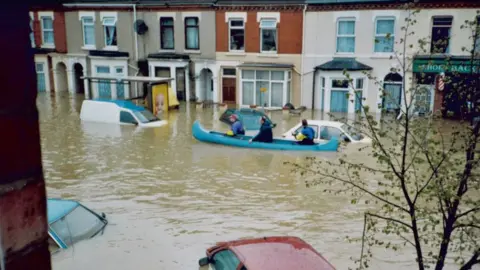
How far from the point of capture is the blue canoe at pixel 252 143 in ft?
58.4

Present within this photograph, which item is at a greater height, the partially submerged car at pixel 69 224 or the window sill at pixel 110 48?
the window sill at pixel 110 48

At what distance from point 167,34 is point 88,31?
5815 mm

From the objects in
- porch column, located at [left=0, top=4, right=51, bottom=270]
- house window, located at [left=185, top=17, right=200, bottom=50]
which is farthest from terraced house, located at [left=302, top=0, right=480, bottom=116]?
porch column, located at [left=0, top=4, right=51, bottom=270]

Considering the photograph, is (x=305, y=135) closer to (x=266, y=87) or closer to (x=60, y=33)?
(x=266, y=87)

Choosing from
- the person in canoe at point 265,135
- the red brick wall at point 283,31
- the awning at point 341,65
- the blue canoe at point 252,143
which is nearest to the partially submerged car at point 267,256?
the blue canoe at point 252,143

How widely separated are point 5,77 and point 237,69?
27965 millimetres

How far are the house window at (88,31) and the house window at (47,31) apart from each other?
2.56 meters

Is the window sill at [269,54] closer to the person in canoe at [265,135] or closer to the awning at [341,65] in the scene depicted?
the awning at [341,65]

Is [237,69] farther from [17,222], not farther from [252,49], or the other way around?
[17,222]

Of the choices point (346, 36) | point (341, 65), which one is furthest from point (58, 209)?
point (346, 36)

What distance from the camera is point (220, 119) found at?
2408 cm

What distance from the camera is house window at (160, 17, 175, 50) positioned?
29906 mm

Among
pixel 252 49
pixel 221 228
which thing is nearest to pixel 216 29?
pixel 252 49

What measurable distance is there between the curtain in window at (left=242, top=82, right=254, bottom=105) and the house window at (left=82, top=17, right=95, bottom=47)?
11.0 m
